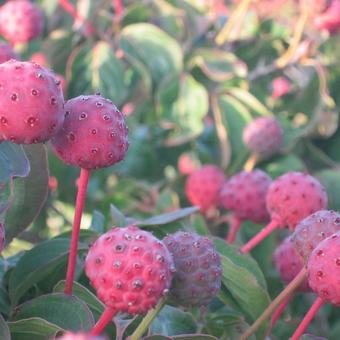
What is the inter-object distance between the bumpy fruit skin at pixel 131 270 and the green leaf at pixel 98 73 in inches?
60.0

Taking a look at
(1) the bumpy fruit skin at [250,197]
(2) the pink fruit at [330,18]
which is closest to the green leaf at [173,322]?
(1) the bumpy fruit skin at [250,197]

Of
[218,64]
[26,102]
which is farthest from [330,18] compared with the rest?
[26,102]

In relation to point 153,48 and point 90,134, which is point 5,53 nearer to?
point 90,134

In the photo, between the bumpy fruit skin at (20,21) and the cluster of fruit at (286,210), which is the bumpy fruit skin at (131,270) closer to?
the cluster of fruit at (286,210)

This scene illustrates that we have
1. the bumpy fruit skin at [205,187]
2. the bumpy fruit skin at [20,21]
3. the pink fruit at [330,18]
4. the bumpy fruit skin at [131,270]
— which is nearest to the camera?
the bumpy fruit skin at [131,270]

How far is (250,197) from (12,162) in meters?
0.68

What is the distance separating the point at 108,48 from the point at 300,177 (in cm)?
119

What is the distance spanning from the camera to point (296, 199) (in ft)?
4.69

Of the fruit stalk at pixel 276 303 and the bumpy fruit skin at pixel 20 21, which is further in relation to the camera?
the bumpy fruit skin at pixel 20 21

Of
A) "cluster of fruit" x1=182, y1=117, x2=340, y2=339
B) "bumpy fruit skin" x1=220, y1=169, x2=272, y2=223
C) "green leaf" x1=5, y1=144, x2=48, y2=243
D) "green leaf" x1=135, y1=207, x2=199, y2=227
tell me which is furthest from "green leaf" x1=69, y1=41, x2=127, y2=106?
"green leaf" x1=5, y1=144, x2=48, y2=243

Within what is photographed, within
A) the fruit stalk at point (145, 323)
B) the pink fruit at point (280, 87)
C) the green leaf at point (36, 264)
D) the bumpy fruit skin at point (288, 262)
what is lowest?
the pink fruit at point (280, 87)

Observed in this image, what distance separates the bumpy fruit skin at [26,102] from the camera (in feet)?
3.36

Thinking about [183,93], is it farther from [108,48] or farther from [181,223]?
[181,223]

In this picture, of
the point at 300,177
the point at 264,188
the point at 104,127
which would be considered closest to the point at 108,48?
the point at 264,188
